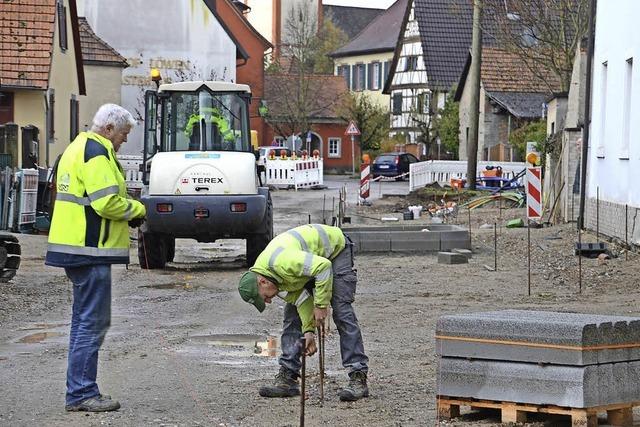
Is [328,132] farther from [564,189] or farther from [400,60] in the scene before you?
[564,189]

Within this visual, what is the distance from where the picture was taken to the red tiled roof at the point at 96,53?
4744cm

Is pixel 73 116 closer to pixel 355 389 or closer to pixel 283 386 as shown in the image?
pixel 283 386

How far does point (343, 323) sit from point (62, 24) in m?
29.6

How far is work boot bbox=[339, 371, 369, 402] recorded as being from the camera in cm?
899

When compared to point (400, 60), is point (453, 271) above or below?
below

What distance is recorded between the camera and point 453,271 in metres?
19.3

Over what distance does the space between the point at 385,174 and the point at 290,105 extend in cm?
1518

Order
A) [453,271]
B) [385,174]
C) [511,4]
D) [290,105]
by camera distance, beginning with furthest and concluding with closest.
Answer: [290,105], [385,174], [511,4], [453,271]

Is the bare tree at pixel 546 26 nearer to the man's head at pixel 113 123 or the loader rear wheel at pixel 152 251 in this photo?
the loader rear wheel at pixel 152 251

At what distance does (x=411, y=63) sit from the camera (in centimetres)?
8269

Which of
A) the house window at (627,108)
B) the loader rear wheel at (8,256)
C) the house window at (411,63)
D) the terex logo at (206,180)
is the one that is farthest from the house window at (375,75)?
the loader rear wheel at (8,256)

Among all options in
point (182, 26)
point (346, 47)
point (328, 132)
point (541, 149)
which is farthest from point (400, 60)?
point (541, 149)

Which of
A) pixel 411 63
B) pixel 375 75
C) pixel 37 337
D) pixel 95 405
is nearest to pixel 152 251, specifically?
pixel 37 337

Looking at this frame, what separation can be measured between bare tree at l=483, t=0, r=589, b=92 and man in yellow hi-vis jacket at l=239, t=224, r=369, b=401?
1199 inches
